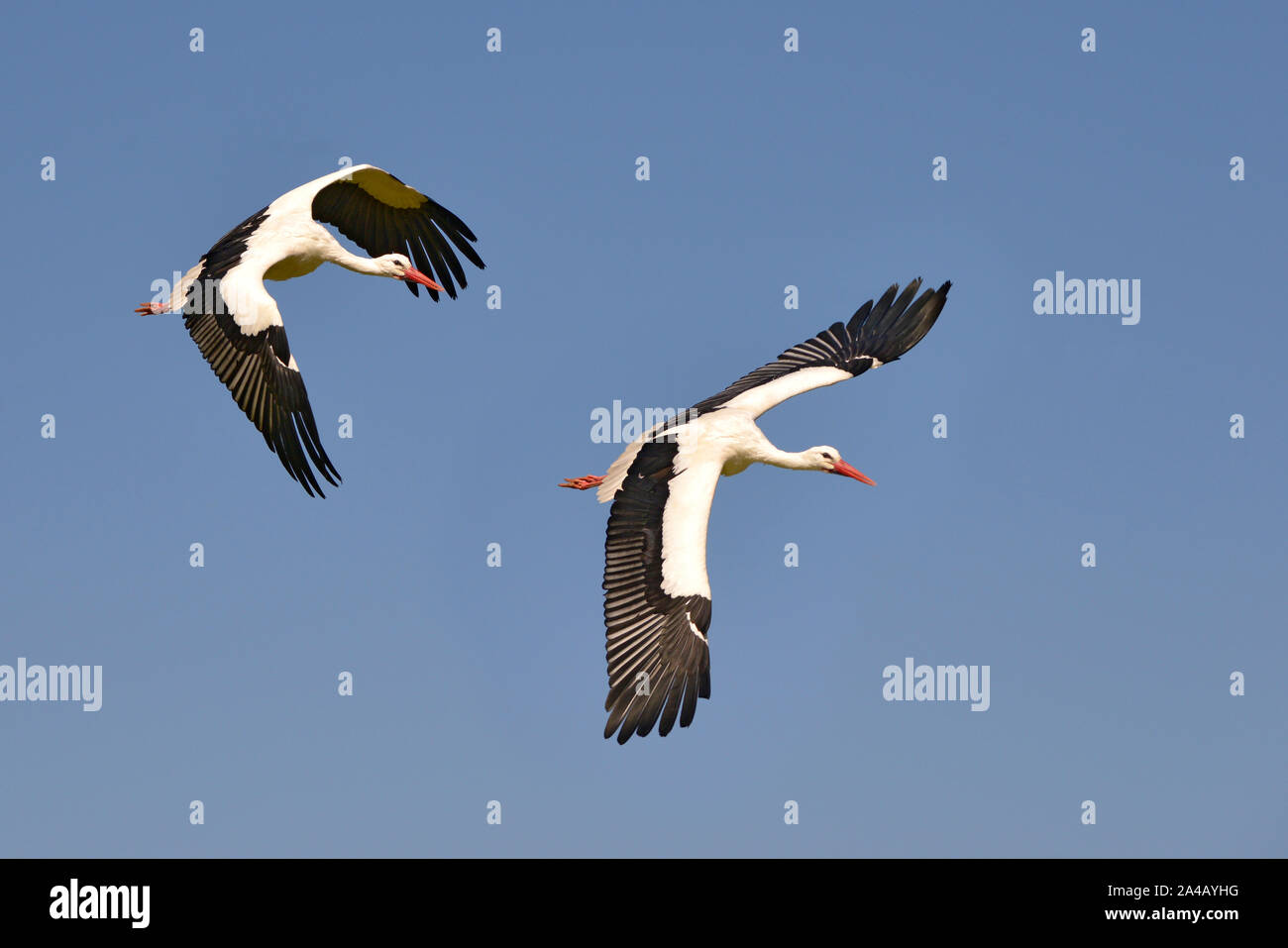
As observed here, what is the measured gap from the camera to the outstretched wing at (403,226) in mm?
19141

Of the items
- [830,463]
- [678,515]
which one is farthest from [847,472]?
[678,515]

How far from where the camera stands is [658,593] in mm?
14711

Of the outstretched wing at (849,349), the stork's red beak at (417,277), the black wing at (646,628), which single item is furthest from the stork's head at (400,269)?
the black wing at (646,628)

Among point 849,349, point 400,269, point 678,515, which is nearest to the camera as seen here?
point 678,515

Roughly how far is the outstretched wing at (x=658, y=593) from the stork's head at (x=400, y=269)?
3.98 m

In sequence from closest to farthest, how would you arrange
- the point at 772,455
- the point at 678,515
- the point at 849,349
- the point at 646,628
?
the point at 646,628
the point at 678,515
the point at 772,455
the point at 849,349

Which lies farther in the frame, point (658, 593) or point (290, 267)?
point (290, 267)

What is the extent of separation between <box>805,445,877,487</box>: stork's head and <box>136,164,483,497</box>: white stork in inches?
186

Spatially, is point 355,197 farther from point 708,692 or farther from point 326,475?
point 708,692

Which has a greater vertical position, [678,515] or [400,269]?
[400,269]

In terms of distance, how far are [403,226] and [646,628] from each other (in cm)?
718

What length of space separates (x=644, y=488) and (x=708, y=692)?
2.39m

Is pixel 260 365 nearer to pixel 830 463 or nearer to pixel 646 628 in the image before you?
pixel 646 628

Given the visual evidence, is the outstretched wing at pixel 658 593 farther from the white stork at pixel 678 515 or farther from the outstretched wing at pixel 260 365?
the outstretched wing at pixel 260 365
